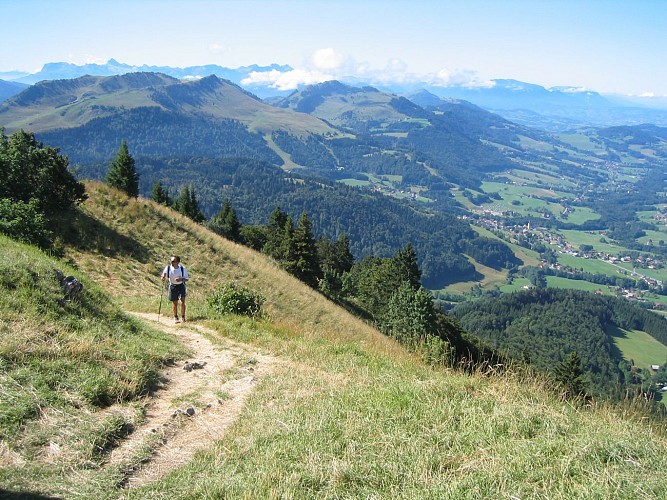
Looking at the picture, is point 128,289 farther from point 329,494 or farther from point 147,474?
point 329,494

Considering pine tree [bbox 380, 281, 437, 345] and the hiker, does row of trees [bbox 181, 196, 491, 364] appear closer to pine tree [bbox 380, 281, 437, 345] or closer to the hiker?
pine tree [bbox 380, 281, 437, 345]

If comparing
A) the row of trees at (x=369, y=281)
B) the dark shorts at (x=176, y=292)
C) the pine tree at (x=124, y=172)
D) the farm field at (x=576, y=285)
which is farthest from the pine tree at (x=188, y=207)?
the farm field at (x=576, y=285)

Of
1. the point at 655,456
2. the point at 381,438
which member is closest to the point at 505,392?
the point at 655,456

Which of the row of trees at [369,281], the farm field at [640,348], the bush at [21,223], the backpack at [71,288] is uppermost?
the bush at [21,223]

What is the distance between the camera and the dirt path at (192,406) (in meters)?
5.11

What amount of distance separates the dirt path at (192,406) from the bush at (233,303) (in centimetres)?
336

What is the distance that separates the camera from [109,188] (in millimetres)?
26062

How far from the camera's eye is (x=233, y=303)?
45.9 feet

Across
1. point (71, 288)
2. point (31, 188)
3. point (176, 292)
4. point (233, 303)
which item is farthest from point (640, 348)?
point (71, 288)

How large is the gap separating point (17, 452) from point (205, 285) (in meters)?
17.6

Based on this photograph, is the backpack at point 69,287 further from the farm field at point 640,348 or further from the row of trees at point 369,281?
the farm field at point 640,348

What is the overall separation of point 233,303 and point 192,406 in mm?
7432

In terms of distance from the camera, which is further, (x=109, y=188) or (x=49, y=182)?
(x=109, y=188)

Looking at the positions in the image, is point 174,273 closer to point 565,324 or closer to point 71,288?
point 71,288
